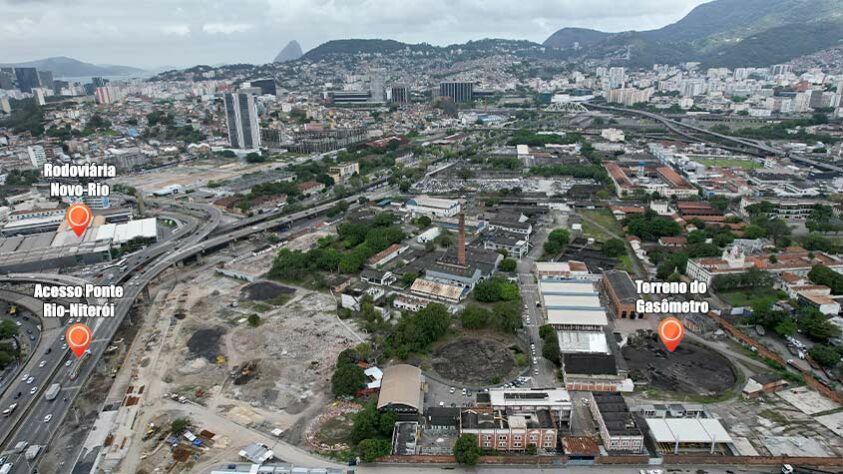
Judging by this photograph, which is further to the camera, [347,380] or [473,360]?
[473,360]

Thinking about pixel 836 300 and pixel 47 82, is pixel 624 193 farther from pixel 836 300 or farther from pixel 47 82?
pixel 47 82

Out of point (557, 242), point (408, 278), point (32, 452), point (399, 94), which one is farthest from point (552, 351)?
point (399, 94)

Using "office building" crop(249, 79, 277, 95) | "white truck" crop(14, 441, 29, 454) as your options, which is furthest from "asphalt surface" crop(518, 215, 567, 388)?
"office building" crop(249, 79, 277, 95)

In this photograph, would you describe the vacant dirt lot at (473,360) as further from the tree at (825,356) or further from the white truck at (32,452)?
the white truck at (32,452)

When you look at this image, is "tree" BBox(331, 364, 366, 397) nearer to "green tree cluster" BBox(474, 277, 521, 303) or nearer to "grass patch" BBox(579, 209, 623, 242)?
"green tree cluster" BBox(474, 277, 521, 303)

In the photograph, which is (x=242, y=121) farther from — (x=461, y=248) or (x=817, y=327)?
(x=817, y=327)

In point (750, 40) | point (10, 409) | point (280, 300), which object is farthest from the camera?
point (750, 40)
